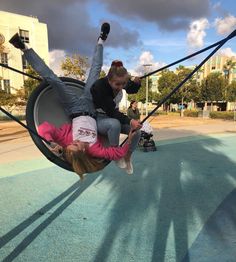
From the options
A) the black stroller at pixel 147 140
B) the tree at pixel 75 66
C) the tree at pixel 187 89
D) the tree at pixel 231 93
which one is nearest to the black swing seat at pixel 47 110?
the black stroller at pixel 147 140

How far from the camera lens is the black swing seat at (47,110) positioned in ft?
11.2

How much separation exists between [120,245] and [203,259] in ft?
4.28

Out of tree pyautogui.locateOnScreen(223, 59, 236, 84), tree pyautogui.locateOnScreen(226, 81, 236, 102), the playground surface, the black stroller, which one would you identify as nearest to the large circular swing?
the playground surface

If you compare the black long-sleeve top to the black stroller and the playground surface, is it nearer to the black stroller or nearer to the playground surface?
the playground surface

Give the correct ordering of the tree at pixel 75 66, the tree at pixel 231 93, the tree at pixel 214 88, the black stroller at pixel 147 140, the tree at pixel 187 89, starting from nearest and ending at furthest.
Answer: the black stroller at pixel 147 140 → the tree at pixel 75 66 → the tree at pixel 231 93 → the tree at pixel 187 89 → the tree at pixel 214 88

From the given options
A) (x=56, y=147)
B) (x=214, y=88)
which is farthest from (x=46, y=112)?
(x=214, y=88)

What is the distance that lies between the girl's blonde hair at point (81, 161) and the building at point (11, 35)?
38022mm

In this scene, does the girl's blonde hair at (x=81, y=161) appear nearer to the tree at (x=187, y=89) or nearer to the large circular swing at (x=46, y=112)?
the large circular swing at (x=46, y=112)

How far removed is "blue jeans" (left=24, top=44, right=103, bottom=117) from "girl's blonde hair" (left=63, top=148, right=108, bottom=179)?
0.55 meters

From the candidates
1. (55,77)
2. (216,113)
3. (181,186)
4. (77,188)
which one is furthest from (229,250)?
(216,113)

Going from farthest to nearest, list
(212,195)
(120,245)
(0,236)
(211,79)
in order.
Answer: (211,79) → (212,195) → (0,236) → (120,245)

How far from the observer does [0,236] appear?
528 cm

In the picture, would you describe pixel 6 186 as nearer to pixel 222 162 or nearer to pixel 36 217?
pixel 36 217

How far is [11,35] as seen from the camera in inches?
1693
